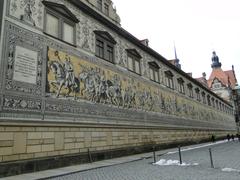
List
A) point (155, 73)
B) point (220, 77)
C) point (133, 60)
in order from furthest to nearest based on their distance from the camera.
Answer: point (220, 77) → point (155, 73) → point (133, 60)

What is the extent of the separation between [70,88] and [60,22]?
335 cm

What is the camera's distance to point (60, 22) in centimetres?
1262

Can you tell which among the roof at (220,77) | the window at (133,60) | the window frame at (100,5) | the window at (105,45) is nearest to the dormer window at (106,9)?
the window frame at (100,5)

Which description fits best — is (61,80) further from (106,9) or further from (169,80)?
(169,80)

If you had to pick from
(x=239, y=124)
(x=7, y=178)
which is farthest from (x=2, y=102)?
(x=239, y=124)

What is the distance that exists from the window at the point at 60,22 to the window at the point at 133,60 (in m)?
5.95

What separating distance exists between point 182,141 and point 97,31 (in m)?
15.6

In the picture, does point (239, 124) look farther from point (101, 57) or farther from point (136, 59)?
point (101, 57)

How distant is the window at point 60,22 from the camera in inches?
470

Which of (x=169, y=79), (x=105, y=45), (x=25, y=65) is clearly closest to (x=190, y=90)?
(x=169, y=79)

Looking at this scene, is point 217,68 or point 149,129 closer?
point 149,129

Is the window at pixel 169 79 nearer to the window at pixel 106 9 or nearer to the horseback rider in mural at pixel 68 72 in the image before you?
the window at pixel 106 9

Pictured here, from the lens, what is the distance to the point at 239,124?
66500 millimetres

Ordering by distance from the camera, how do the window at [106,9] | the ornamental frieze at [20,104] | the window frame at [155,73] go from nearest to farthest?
the ornamental frieze at [20,104] < the window at [106,9] < the window frame at [155,73]
